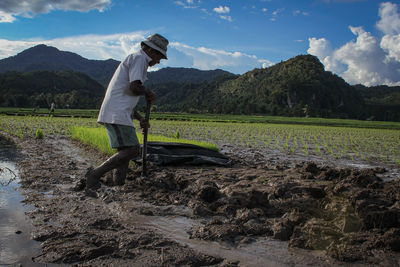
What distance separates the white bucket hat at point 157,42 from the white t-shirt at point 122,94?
0.12 metres

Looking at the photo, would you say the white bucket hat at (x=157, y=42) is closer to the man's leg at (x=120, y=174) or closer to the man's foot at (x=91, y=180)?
the man's leg at (x=120, y=174)

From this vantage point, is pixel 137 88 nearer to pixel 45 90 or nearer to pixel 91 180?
pixel 91 180

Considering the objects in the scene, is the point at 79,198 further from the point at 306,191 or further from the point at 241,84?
the point at 241,84

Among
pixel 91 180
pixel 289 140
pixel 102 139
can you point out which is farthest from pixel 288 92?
pixel 91 180

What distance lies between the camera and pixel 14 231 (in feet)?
7.05

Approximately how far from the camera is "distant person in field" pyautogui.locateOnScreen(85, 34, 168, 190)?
305 centimetres

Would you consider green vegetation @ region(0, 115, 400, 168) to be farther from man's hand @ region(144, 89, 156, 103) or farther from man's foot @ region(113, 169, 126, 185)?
man's hand @ region(144, 89, 156, 103)

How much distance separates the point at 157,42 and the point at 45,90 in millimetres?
73785

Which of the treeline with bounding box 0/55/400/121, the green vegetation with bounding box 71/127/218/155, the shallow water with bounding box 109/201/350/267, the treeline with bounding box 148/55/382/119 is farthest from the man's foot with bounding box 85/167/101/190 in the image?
the treeline with bounding box 148/55/382/119

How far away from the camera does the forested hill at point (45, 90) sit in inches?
1829

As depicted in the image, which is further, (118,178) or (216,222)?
(118,178)

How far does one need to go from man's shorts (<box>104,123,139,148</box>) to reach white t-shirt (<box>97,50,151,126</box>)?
0.06 meters

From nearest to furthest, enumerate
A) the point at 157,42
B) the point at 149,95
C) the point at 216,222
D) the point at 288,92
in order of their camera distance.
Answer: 1. the point at 216,222
2. the point at 157,42
3. the point at 149,95
4. the point at 288,92

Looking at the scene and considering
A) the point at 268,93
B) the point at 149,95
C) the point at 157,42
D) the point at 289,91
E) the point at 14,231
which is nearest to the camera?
the point at 14,231
